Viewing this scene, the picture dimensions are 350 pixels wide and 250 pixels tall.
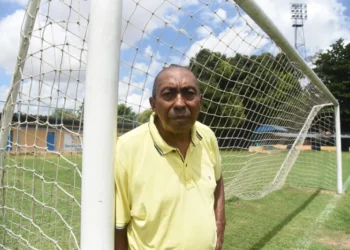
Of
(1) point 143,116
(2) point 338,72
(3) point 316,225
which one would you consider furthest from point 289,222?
(2) point 338,72

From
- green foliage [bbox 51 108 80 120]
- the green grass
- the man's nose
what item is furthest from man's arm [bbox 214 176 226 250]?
the green grass

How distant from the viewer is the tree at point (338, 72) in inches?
1404

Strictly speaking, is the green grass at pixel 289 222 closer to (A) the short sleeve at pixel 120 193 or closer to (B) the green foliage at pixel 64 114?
(B) the green foliage at pixel 64 114

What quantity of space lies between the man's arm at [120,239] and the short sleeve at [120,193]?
0.03 metres

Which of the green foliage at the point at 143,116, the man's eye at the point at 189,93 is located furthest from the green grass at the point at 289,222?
the man's eye at the point at 189,93

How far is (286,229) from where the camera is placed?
4.68 m

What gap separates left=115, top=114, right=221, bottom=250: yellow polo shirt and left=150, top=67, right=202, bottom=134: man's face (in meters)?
0.10

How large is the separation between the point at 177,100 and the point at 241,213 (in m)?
4.58

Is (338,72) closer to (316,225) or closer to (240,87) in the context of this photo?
(316,225)

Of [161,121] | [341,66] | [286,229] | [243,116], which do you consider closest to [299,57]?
[243,116]

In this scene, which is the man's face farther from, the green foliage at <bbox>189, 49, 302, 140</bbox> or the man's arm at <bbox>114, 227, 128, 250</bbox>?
the green foliage at <bbox>189, 49, 302, 140</bbox>

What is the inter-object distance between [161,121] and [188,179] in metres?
0.26

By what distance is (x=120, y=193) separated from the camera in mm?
1329

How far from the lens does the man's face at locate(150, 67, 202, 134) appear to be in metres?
1.34
